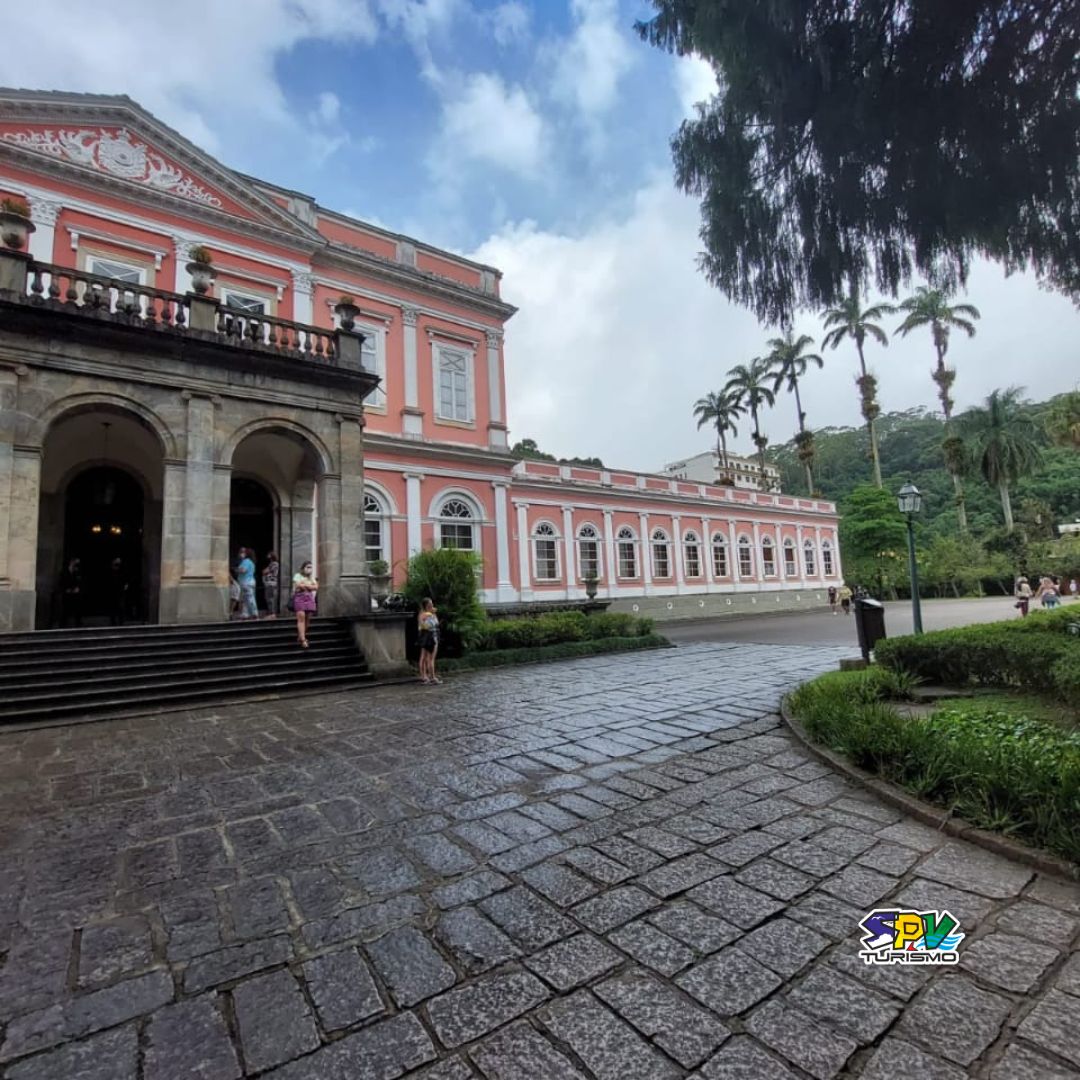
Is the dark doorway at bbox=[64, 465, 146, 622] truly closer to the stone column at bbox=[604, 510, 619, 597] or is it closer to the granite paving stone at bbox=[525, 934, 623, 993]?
the granite paving stone at bbox=[525, 934, 623, 993]

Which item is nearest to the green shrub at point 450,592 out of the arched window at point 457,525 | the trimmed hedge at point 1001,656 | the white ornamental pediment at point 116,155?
the arched window at point 457,525

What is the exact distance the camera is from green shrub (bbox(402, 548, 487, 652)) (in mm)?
11250

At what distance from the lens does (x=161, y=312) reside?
10031 millimetres

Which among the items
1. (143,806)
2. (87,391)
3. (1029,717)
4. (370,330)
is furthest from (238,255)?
(1029,717)

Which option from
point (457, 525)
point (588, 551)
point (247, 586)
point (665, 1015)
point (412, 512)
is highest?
point (412, 512)

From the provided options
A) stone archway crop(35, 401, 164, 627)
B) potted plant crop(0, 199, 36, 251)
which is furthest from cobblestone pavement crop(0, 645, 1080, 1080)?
stone archway crop(35, 401, 164, 627)

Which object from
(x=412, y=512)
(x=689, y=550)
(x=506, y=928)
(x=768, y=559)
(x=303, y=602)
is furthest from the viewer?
(x=768, y=559)

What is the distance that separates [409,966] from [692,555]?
2641 cm

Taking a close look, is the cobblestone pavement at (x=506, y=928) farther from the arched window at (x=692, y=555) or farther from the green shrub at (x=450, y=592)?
the arched window at (x=692, y=555)

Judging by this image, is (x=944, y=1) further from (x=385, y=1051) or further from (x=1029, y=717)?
(x=385, y=1051)

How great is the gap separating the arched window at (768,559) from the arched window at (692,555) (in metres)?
5.28

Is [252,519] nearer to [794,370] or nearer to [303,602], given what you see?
[303,602]

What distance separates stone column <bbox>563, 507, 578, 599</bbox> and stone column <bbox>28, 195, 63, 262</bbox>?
16360 millimetres

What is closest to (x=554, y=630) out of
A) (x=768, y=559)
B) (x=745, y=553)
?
(x=745, y=553)
